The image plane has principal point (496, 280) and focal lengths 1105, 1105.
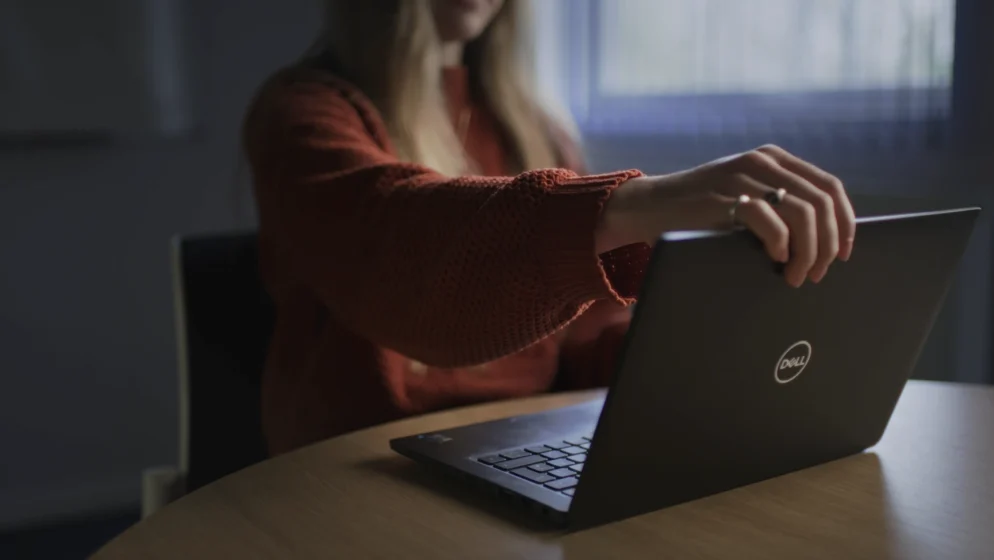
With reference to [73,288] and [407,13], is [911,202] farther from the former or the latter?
[73,288]

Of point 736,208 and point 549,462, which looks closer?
point 736,208

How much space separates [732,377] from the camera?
65 centimetres

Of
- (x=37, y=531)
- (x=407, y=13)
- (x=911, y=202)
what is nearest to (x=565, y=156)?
(x=407, y=13)

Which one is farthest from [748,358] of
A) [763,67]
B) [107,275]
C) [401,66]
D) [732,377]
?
[107,275]

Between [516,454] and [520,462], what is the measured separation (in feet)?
0.07

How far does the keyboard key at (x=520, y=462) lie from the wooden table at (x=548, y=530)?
0.03 metres

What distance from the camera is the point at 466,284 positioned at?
84 cm

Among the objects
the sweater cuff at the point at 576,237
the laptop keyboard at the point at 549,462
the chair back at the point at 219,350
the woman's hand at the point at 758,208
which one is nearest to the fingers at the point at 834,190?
the woman's hand at the point at 758,208

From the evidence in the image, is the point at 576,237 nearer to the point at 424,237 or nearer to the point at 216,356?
the point at 424,237

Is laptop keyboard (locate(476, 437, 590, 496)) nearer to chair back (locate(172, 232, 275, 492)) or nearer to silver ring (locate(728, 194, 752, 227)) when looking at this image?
silver ring (locate(728, 194, 752, 227))

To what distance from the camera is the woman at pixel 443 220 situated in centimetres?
70

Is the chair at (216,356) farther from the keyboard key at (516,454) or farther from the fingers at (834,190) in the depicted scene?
the fingers at (834,190)

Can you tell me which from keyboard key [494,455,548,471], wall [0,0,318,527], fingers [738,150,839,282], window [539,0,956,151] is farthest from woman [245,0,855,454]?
wall [0,0,318,527]

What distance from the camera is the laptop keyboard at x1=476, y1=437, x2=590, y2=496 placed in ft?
2.33
